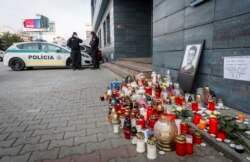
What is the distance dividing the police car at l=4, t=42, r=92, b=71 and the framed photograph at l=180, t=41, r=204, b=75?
8999 mm

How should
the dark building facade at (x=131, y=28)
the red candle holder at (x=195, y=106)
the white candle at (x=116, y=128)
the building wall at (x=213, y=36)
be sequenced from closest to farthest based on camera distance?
1. the white candle at (x=116, y=128)
2. the building wall at (x=213, y=36)
3. the red candle holder at (x=195, y=106)
4. the dark building facade at (x=131, y=28)

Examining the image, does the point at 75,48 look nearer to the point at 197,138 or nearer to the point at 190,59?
the point at 190,59

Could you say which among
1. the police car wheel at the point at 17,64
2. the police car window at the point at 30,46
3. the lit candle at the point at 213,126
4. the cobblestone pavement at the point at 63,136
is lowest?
the cobblestone pavement at the point at 63,136

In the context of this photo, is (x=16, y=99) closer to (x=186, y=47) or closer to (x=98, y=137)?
(x=98, y=137)

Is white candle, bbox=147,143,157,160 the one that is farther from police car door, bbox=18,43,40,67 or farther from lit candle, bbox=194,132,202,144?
police car door, bbox=18,43,40,67

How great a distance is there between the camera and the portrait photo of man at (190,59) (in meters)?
3.84

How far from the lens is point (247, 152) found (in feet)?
6.35

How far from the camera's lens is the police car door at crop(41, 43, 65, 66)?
37.8 ft

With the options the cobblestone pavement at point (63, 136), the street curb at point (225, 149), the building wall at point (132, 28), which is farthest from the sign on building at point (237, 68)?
the building wall at point (132, 28)

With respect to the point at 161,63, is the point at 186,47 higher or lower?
higher

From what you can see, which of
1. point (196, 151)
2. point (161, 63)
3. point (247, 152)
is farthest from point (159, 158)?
point (161, 63)

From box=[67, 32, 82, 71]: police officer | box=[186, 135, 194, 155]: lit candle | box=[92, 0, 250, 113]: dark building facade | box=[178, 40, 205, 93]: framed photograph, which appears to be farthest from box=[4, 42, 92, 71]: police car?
box=[186, 135, 194, 155]: lit candle

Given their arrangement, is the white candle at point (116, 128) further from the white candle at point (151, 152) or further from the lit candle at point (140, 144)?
the white candle at point (151, 152)

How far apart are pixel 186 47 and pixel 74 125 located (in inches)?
113
